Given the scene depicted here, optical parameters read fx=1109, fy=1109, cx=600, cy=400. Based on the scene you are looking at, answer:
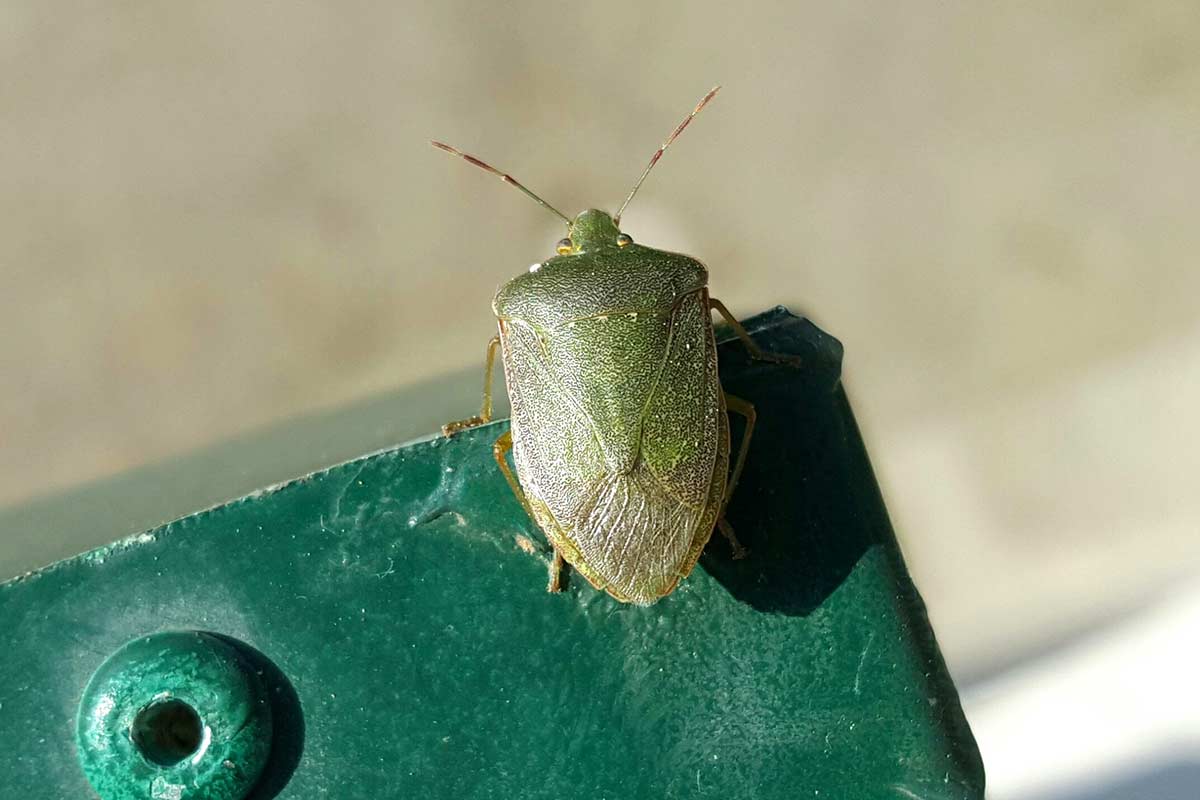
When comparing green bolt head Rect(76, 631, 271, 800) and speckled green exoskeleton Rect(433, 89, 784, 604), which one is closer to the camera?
green bolt head Rect(76, 631, 271, 800)

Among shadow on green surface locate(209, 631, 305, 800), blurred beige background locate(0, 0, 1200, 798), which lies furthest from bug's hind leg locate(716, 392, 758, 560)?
blurred beige background locate(0, 0, 1200, 798)

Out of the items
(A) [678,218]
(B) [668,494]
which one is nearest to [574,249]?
(B) [668,494]

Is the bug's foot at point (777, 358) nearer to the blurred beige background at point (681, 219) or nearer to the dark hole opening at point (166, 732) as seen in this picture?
the dark hole opening at point (166, 732)

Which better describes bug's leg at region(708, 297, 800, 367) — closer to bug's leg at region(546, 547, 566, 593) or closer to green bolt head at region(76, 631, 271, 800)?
bug's leg at region(546, 547, 566, 593)

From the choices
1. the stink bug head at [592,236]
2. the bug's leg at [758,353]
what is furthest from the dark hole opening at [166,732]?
the stink bug head at [592,236]

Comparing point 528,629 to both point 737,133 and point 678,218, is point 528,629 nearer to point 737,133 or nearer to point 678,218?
point 678,218

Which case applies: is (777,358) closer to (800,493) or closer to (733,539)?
(800,493)

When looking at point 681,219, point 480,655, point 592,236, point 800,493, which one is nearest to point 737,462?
point 800,493
